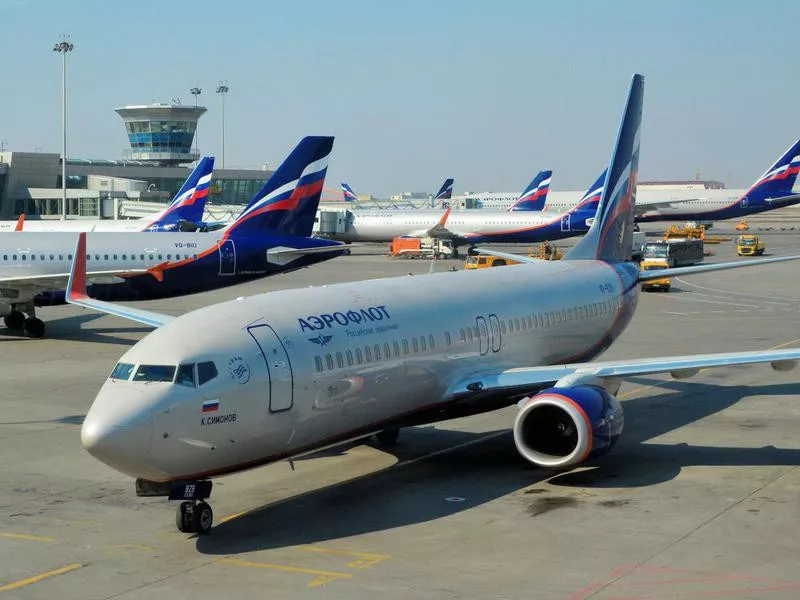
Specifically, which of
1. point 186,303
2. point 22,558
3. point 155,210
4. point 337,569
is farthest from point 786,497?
point 155,210

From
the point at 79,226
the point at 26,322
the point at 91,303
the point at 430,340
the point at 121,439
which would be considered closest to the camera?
the point at 121,439

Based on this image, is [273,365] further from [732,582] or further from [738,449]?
[738,449]

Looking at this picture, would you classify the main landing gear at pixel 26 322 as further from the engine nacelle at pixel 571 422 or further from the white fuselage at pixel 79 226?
the white fuselage at pixel 79 226

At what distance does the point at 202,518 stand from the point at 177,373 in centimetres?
249

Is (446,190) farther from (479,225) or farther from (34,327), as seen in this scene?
(34,327)

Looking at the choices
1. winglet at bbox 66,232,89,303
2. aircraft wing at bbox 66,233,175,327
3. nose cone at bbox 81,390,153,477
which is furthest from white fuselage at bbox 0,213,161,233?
nose cone at bbox 81,390,153,477

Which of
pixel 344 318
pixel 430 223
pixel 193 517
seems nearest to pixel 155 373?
pixel 193 517

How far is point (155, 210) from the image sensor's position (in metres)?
119

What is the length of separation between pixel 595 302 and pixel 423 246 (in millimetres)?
72752

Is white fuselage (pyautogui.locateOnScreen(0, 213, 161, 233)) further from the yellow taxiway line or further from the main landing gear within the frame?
the yellow taxiway line

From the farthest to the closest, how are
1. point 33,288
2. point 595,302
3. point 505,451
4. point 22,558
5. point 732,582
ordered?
point 33,288 → point 595,302 → point 505,451 → point 22,558 → point 732,582

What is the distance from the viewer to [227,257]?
45.6m

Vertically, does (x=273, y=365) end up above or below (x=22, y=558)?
above

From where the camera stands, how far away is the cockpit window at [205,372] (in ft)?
56.2
